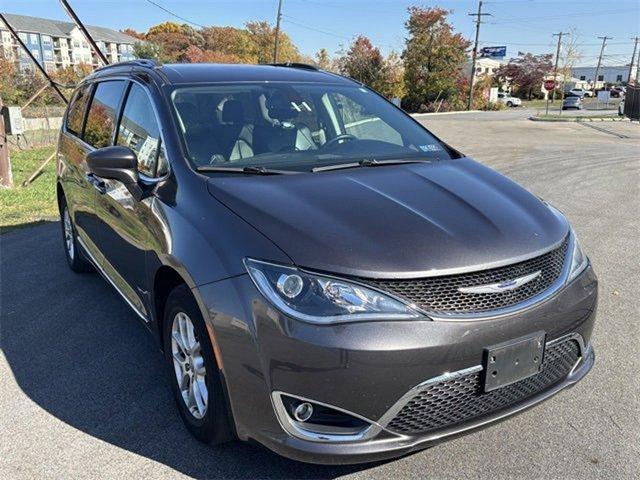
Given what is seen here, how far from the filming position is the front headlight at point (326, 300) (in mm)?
2156

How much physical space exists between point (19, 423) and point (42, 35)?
98.5 meters

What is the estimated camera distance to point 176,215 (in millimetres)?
2762

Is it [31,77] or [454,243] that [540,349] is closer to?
[454,243]

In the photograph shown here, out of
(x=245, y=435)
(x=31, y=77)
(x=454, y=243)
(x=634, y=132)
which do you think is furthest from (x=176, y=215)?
(x=31, y=77)

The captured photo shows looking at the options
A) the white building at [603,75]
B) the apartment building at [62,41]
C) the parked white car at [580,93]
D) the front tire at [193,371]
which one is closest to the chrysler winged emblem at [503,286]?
the front tire at [193,371]

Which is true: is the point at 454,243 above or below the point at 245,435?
above

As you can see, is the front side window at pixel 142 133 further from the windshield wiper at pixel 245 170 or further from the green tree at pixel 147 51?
the green tree at pixel 147 51

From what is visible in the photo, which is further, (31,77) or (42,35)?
(42,35)

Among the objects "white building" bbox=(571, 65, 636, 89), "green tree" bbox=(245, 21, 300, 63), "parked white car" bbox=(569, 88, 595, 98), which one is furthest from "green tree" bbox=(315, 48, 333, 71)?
"white building" bbox=(571, 65, 636, 89)

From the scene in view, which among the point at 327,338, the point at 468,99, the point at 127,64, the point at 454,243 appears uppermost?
the point at 127,64

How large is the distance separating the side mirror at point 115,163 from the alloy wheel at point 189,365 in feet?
2.87

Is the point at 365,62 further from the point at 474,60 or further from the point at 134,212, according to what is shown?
the point at 134,212

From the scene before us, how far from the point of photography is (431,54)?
48094mm

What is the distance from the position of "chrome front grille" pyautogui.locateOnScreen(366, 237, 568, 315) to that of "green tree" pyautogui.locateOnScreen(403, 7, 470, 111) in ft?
158
